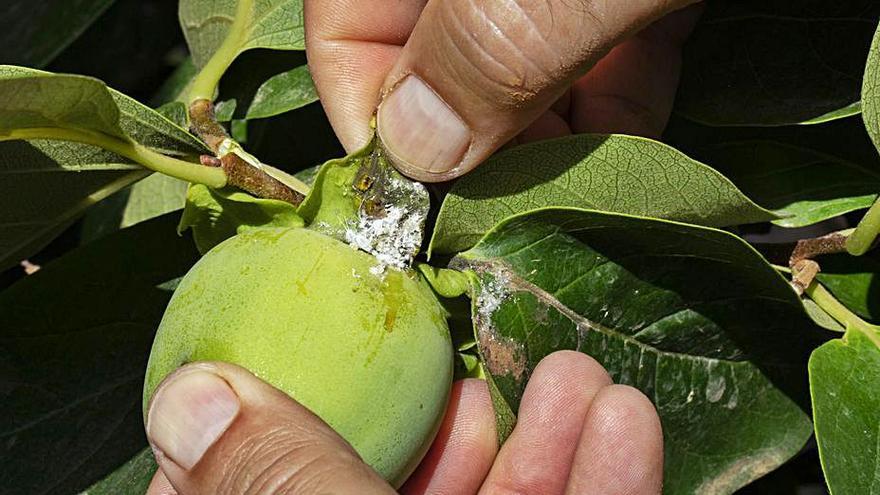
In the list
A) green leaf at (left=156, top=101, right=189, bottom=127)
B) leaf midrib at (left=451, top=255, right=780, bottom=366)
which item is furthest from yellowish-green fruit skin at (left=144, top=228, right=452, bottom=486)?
green leaf at (left=156, top=101, right=189, bottom=127)

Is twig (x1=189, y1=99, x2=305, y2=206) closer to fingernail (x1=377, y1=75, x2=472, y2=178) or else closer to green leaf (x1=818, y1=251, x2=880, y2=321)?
fingernail (x1=377, y1=75, x2=472, y2=178)

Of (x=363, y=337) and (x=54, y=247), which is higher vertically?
(x=363, y=337)

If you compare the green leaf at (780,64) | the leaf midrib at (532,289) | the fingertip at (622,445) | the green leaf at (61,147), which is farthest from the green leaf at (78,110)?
the green leaf at (780,64)

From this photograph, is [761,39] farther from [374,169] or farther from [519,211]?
[374,169]

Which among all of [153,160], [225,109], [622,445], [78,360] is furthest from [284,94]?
[622,445]

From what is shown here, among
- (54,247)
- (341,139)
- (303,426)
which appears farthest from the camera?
(54,247)

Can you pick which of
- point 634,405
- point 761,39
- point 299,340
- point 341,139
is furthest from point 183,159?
point 761,39
